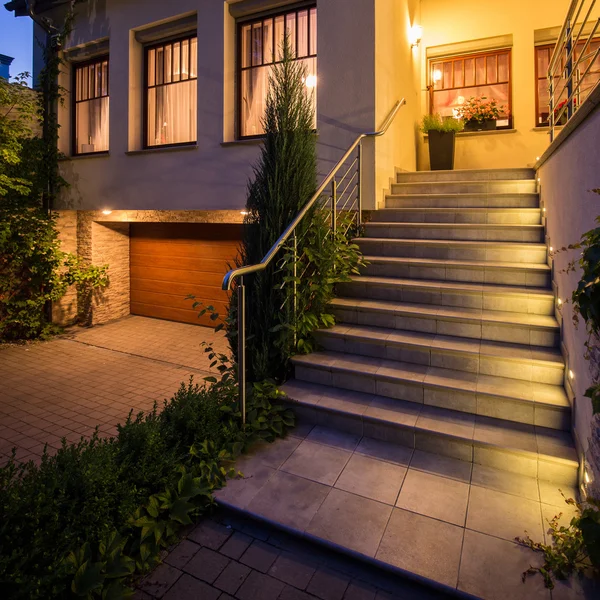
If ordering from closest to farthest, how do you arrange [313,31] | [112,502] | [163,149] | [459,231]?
[112,502], [459,231], [313,31], [163,149]

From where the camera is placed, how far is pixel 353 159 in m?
5.85

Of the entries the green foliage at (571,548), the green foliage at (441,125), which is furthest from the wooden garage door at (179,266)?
the green foliage at (571,548)

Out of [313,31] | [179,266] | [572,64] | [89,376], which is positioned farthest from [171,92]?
[572,64]

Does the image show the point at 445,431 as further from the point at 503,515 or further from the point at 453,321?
the point at 453,321

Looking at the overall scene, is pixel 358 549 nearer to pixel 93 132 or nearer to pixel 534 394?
pixel 534 394

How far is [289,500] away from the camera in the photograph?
2.79m

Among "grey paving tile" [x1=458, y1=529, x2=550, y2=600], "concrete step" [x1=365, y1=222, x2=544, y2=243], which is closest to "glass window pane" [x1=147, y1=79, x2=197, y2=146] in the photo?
"concrete step" [x1=365, y1=222, x2=544, y2=243]

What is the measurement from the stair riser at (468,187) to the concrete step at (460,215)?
47 centimetres

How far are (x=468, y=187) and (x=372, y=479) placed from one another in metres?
4.21

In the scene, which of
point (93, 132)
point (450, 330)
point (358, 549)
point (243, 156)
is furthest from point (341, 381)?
point (93, 132)

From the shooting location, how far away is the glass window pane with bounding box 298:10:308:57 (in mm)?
6481

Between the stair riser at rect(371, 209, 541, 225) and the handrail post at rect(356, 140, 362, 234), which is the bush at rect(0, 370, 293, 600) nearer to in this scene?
the handrail post at rect(356, 140, 362, 234)

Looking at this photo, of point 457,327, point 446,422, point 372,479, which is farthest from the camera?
point 457,327

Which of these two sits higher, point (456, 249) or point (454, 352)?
point (456, 249)
